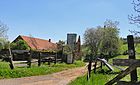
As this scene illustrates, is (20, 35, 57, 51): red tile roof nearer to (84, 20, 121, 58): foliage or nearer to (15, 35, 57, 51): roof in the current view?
(15, 35, 57, 51): roof

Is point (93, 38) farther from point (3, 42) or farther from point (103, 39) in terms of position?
point (3, 42)

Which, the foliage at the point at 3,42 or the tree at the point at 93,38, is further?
the tree at the point at 93,38

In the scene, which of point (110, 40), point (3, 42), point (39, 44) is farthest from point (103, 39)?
point (3, 42)

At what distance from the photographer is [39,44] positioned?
294 ft

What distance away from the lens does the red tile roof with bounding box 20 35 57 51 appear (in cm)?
8291

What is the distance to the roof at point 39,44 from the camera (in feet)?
272

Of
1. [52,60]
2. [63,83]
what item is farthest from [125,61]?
[52,60]

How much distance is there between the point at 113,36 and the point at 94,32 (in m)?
8.29

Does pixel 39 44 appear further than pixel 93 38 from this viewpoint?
No

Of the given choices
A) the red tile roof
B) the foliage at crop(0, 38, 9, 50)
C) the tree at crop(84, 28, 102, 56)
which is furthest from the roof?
the tree at crop(84, 28, 102, 56)

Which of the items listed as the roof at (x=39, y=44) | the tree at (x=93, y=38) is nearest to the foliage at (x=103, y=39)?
the tree at (x=93, y=38)

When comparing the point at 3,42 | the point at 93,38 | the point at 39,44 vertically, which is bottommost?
the point at 39,44

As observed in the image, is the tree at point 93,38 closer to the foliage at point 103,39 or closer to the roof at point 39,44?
the foliage at point 103,39

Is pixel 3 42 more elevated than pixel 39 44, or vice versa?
pixel 3 42
